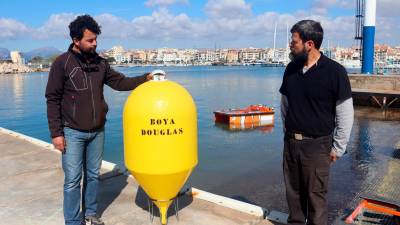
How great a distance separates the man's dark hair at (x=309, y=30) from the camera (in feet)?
10.6

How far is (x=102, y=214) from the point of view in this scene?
14.0ft

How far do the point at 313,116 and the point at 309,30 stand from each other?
2.43ft

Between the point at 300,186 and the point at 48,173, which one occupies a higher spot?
the point at 300,186

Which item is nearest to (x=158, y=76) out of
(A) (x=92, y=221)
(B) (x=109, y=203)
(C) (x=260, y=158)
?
(A) (x=92, y=221)

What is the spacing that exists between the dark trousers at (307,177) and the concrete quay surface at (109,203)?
479mm

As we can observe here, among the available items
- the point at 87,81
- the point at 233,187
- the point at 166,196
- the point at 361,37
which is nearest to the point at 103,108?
the point at 87,81

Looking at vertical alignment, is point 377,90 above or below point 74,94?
below

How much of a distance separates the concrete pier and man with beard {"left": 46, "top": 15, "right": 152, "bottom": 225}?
25.7 m

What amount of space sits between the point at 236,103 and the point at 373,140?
21.1m

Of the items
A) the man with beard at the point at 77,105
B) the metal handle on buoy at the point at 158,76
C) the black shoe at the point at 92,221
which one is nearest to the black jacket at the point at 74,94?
the man with beard at the point at 77,105

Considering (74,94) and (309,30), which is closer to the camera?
(309,30)

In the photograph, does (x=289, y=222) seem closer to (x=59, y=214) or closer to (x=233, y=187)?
(x=59, y=214)

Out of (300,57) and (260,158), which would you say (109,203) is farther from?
(260,158)

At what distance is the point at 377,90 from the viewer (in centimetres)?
2698
